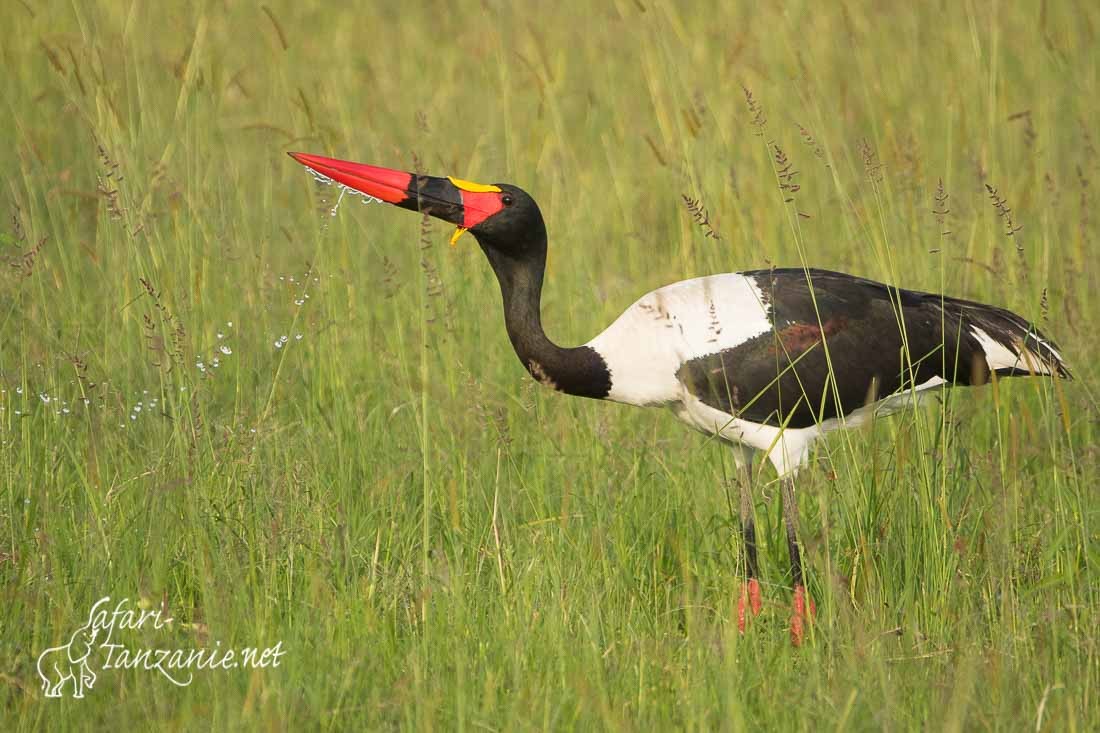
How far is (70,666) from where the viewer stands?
10.0 ft

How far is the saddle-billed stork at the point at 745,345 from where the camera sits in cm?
413

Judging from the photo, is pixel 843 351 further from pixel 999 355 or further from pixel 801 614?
pixel 801 614

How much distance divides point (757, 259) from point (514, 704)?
93.4 inches

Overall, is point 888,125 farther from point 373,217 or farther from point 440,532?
point 440,532

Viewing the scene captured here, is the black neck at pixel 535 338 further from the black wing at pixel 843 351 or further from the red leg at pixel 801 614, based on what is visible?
the red leg at pixel 801 614

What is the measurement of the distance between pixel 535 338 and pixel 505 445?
34 cm

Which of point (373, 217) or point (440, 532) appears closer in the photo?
point (440, 532)

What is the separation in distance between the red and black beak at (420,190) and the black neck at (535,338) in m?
0.15

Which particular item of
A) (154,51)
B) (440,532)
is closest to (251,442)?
(440,532)

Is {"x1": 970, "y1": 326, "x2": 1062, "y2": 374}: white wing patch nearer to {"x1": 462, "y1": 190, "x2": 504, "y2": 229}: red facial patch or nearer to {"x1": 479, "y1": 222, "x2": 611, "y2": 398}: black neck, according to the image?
{"x1": 479, "y1": 222, "x2": 611, "y2": 398}: black neck

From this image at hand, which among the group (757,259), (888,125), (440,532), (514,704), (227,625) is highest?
(888,125)

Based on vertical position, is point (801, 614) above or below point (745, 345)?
below

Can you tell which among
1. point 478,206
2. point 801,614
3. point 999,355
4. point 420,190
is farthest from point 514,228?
point 999,355

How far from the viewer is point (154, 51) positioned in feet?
25.5
